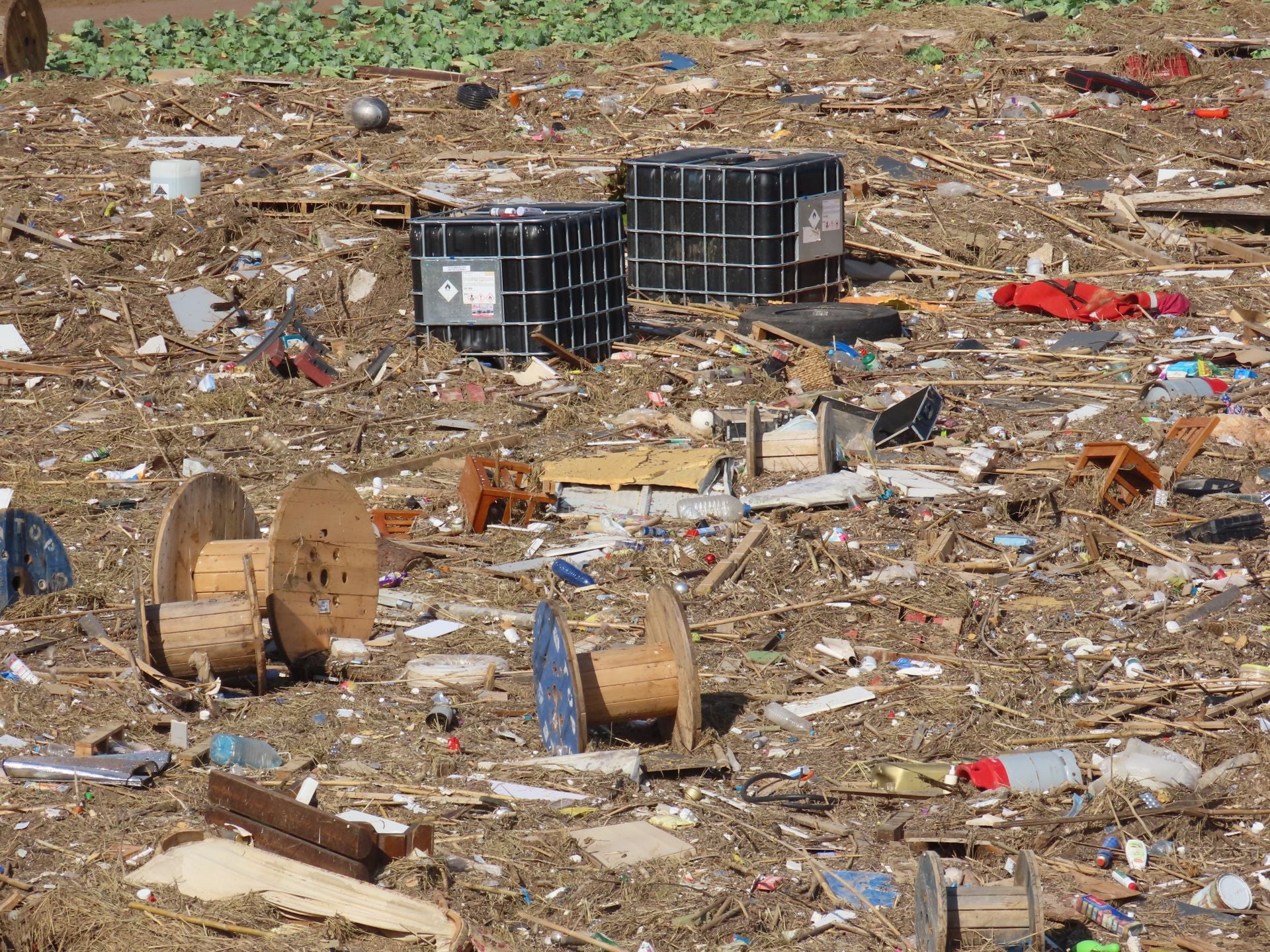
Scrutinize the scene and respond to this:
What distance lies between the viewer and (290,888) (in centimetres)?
432

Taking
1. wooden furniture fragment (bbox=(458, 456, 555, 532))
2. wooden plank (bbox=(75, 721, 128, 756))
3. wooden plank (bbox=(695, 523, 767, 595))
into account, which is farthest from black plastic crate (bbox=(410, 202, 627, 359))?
wooden plank (bbox=(75, 721, 128, 756))

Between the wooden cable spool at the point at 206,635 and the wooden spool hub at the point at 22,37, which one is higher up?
the wooden spool hub at the point at 22,37

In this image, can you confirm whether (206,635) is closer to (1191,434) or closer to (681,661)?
(681,661)

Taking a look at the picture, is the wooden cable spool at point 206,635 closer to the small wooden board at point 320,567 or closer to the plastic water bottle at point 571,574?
the small wooden board at point 320,567

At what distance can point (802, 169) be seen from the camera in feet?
36.6

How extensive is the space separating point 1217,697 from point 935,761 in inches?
48.7

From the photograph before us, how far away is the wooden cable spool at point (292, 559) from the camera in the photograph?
583cm

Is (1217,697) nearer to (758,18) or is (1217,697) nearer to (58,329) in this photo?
(58,329)

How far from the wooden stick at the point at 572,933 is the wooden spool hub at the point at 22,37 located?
15688 mm

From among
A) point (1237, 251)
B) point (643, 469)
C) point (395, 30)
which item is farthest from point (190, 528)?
point (395, 30)

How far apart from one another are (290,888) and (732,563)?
125 inches

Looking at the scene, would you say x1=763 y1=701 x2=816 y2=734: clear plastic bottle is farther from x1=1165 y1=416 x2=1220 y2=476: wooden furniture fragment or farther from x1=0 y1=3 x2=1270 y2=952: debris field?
x1=1165 y1=416 x2=1220 y2=476: wooden furniture fragment

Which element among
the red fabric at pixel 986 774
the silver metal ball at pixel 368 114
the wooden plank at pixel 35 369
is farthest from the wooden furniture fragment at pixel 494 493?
the silver metal ball at pixel 368 114

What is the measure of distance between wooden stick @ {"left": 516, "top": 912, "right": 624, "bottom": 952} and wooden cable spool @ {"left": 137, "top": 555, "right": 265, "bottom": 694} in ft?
6.23
